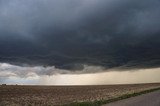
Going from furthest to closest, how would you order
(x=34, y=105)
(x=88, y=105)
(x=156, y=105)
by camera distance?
(x=34, y=105) → (x=88, y=105) → (x=156, y=105)

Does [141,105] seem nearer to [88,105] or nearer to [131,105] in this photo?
[131,105]

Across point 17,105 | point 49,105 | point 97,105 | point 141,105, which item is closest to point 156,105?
point 141,105

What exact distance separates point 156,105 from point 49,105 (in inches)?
619

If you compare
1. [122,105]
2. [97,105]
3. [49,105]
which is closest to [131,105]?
[122,105]

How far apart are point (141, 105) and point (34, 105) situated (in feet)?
52.4

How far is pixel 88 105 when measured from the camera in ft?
112

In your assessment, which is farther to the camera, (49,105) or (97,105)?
(49,105)

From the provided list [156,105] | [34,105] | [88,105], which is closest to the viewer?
[156,105]

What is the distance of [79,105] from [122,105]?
4541 millimetres

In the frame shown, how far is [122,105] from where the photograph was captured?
32719 millimetres

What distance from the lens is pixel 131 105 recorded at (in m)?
32.0

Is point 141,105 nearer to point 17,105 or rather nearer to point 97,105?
point 97,105

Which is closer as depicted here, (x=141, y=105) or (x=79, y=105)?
(x=141, y=105)

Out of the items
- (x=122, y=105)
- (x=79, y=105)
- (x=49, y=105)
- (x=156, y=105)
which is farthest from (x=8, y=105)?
(x=156, y=105)
